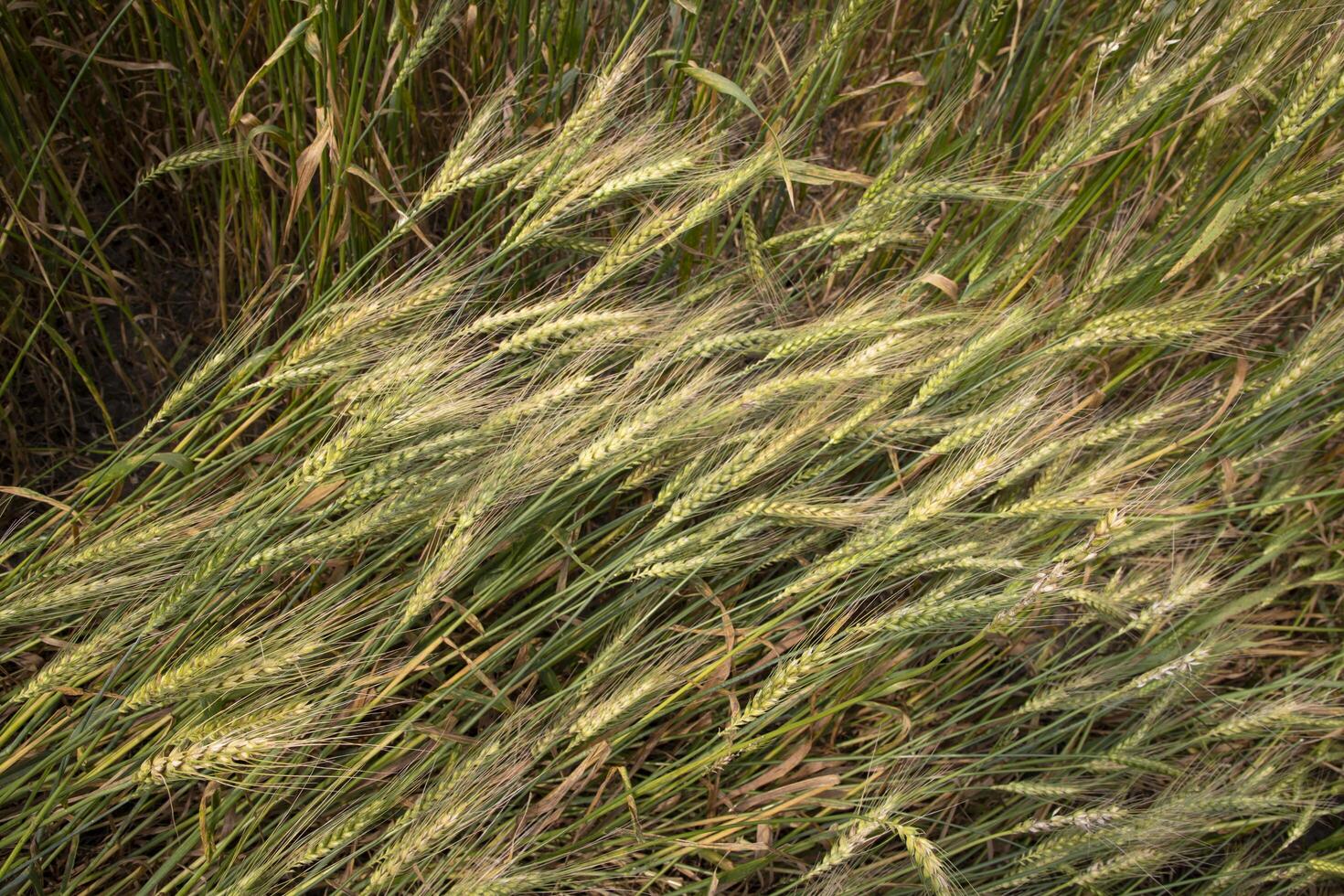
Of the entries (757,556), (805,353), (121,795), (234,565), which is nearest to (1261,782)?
(757,556)

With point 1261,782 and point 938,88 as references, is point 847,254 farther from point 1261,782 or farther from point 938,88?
point 1261,782

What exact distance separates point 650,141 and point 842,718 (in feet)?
A: 3.58

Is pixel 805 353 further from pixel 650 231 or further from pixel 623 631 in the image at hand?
pixel 623 631

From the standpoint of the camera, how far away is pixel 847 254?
160cm

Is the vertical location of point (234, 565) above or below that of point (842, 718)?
above

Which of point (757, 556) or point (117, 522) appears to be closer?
point (117, 522)

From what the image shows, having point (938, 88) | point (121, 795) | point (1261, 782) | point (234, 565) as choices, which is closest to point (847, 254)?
point (938, 88)

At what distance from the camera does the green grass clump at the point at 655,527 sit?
1.25 meters

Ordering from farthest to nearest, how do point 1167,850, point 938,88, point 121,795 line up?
1. point 938,88
2. point 1167,850
3. point 121,795

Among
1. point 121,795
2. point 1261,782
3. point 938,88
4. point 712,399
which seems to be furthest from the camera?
point 938,88

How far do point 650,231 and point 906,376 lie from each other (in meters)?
0.47

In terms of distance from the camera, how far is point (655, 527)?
1452 mm

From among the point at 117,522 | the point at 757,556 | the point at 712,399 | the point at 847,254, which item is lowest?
the point at 757,556

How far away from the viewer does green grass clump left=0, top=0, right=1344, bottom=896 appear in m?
1.25
